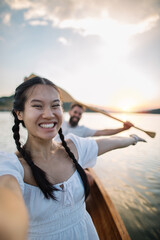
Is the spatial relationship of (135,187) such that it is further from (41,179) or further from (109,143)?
(41,179)

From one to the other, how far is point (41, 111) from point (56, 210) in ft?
2.67

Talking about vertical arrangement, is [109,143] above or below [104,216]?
above

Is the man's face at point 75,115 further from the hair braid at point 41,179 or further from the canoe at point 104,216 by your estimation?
the hair braid at point 41,179

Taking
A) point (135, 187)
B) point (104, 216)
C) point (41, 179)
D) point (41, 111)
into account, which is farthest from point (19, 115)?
point (135, 187)

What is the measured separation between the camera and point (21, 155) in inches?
46.9

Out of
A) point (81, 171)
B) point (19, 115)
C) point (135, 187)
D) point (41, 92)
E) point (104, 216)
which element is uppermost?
point (41, 92)

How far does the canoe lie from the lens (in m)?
1.89

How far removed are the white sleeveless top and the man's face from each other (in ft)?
9.65

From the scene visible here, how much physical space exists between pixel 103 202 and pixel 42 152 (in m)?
1.93

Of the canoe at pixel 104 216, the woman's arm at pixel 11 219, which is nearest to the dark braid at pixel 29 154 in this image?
the woman's arm at pixel 11 219

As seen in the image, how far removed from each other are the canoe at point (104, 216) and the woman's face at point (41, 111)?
171 centimetres

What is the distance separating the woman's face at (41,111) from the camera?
1146 millimetres

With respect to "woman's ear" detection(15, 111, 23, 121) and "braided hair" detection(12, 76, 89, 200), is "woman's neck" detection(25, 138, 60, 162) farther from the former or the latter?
"woman's ear" detection(15, 111, 23, 121)

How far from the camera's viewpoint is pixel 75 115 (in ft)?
14.1
